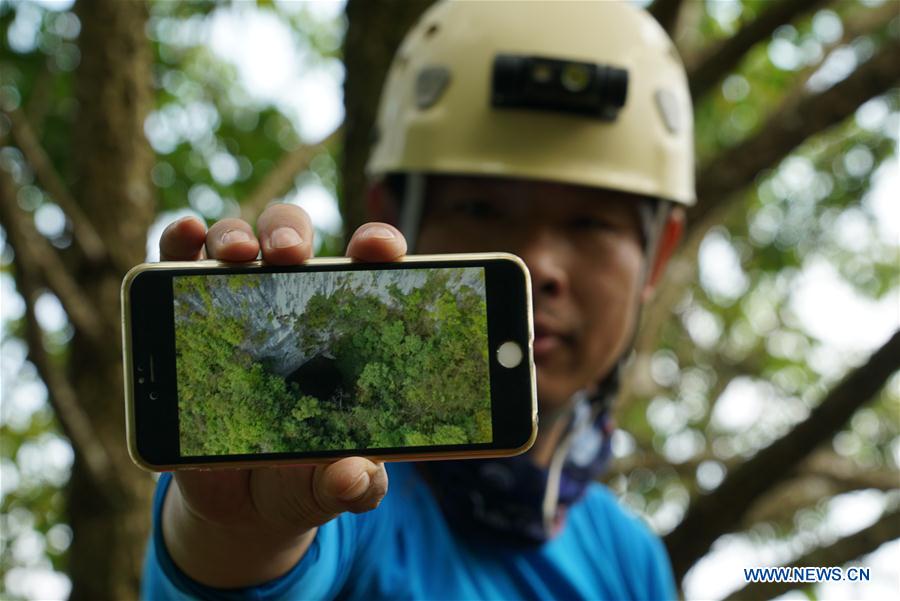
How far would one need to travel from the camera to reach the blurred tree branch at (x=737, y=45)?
10.5 ft

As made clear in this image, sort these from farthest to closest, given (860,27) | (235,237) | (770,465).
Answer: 1. (860,27)
2. (770,465)
3. (235,237)

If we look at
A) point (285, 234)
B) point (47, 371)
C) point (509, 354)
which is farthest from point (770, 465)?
point (47, 371)

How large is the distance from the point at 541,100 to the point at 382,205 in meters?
0.52

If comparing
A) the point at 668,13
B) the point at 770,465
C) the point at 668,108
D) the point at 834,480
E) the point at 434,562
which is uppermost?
the point at 668,13

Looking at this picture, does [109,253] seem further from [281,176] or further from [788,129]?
[788,129]

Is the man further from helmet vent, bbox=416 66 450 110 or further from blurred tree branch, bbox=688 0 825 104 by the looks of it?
blurred tree branch, bbox=688 0 825 104

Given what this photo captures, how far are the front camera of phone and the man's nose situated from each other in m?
0.75

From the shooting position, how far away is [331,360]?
4.64 feet

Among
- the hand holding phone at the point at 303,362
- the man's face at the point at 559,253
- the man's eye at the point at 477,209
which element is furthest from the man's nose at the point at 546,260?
the hand holding phone at the point at 303,362

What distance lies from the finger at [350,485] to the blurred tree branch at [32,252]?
75.4 inches

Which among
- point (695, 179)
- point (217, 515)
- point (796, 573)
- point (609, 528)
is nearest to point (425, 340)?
point (217, 515)

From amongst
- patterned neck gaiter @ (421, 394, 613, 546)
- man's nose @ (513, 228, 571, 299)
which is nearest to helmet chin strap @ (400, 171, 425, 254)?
man's nose @ (513, 228, 571, 299)

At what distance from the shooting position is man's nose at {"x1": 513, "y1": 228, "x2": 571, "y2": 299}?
217cm

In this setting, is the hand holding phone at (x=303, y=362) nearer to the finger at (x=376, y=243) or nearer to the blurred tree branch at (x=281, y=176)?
the finger at (x=376, y=243)
